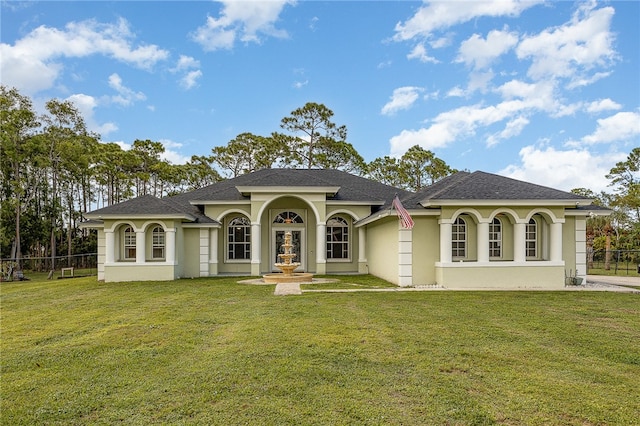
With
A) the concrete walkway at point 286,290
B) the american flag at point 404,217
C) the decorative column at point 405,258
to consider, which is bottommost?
the concrete walkway at point 286,290

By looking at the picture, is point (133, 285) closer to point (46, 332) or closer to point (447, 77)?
point (46, 332)

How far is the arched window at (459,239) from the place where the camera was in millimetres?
14812

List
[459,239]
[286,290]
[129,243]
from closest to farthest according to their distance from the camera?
[286,290], [459,239], [129,243]

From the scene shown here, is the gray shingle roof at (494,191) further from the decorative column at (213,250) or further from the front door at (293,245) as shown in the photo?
the decorative column at (213,250)

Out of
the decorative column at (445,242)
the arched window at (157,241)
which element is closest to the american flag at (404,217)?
the decorative column at (445,242)

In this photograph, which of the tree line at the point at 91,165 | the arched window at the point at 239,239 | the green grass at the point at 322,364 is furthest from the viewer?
the tree line at the point at 91,165

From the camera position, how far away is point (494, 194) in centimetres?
1342

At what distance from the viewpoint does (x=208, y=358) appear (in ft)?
17.8

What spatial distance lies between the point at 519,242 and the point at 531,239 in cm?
164

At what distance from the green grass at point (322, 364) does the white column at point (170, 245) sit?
6687mm

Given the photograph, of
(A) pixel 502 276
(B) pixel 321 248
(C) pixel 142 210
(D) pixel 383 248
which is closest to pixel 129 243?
(C) pixel 142 210

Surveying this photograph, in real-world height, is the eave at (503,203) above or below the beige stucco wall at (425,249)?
above

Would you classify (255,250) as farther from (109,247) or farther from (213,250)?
(109,247)

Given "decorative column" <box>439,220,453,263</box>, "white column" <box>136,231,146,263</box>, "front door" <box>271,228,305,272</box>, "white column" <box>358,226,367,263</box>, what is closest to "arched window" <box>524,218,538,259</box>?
"decorative column" <box>439,220,453,263</box>
